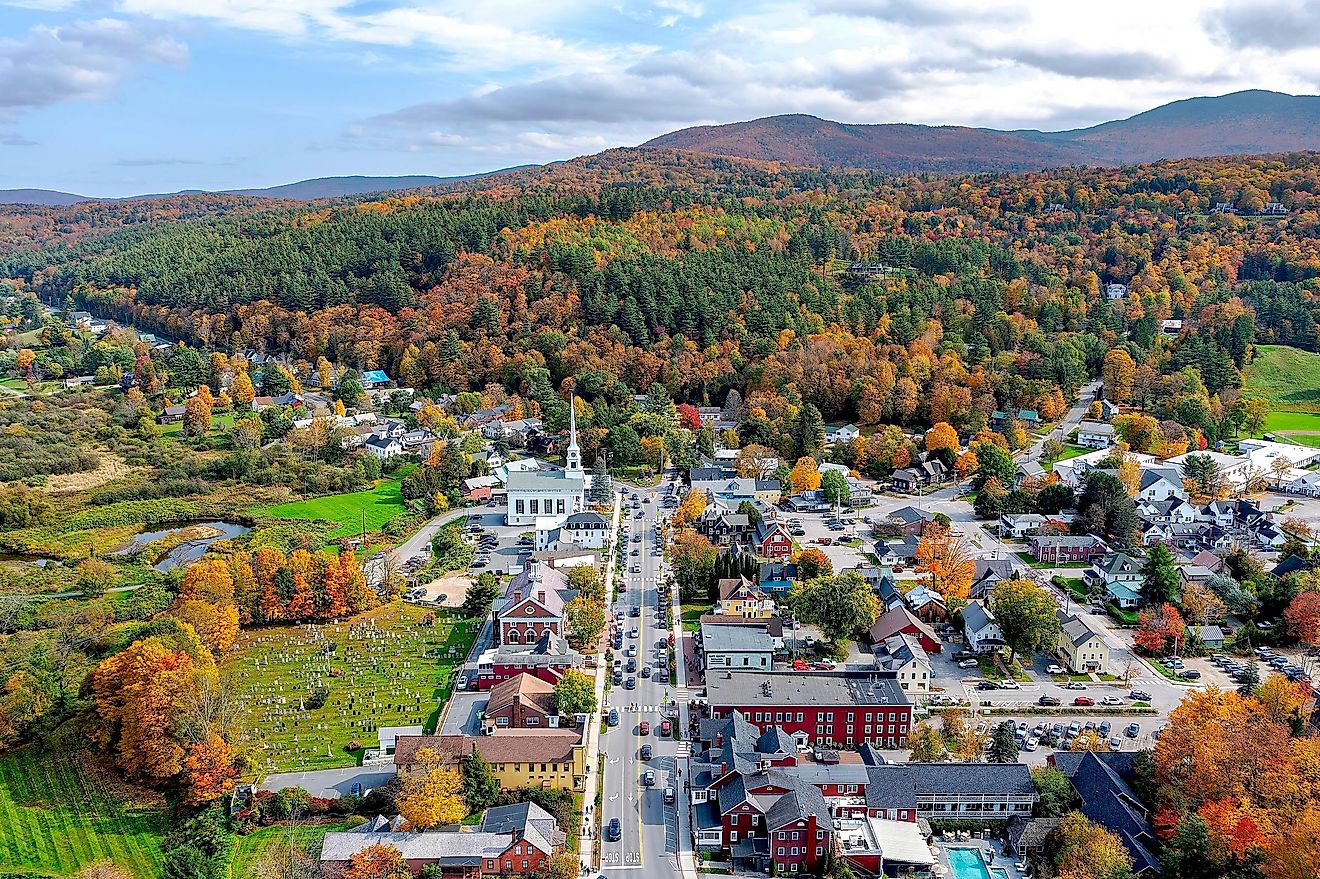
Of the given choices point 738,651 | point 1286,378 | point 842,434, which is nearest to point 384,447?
point 842,434

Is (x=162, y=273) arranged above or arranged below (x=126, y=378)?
above

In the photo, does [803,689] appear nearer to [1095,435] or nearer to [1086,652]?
[1086,652]

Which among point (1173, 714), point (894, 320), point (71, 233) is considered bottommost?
point (1173, 714)

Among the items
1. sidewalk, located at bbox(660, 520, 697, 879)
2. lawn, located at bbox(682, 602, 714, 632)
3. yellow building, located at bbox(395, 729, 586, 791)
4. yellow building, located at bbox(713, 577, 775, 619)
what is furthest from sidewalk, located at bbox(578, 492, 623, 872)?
yellow building, located at bbox(713, 577, 775, 619)

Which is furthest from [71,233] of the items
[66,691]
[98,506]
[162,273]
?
[66,691]

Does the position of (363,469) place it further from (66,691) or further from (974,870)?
(974,870)

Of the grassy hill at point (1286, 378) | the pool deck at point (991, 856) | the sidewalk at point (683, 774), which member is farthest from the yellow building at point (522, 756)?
the grassy hill at point (1286, 378)

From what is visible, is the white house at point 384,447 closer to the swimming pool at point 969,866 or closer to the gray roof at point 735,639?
the gray roof at point 735,639
